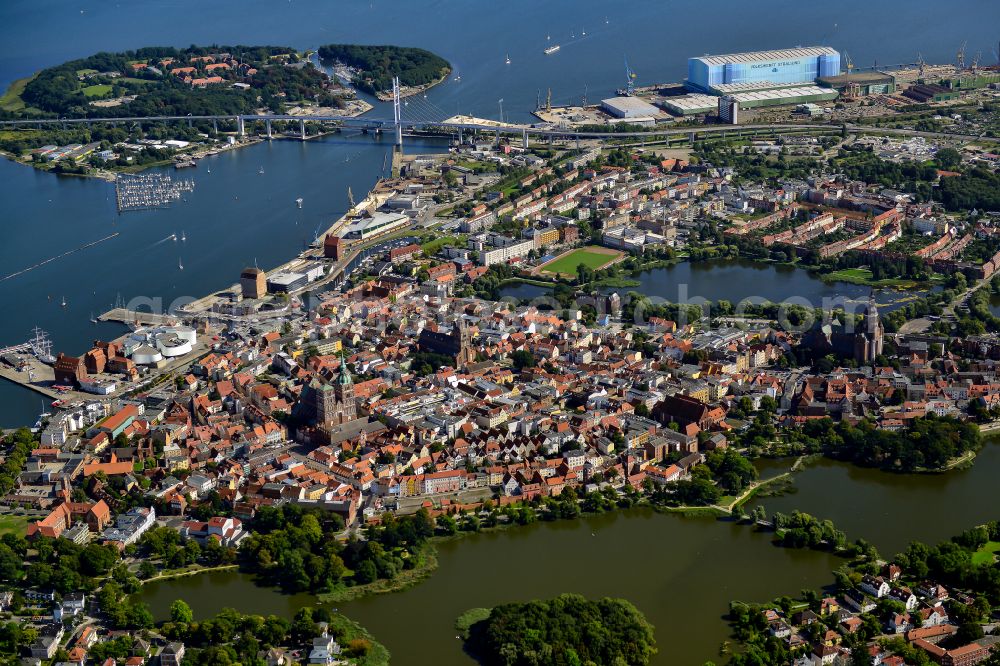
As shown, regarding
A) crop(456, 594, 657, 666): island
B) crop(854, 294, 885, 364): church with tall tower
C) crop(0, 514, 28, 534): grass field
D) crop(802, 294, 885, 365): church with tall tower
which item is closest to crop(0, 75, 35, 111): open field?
crop(0, 514, 28, 534): grass field

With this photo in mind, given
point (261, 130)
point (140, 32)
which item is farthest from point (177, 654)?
point (140, 32)

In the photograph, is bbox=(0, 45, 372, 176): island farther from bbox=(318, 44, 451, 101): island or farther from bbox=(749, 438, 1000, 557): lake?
bbox=(749, 438, 1000, 557): lake

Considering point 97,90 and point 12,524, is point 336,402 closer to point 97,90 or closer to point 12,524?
point 12,524

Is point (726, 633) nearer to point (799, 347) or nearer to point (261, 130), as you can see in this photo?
point (799, 347)

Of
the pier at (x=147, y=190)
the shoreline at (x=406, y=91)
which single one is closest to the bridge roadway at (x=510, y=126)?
the shoreline at (x=406, y=91)

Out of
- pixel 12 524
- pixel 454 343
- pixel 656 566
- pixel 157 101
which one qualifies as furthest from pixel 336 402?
pixel 157 101

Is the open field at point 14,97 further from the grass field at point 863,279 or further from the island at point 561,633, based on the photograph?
the island at point 561,633
